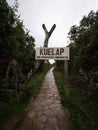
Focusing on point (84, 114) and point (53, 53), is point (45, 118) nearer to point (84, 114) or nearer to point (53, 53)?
point (84, 114)

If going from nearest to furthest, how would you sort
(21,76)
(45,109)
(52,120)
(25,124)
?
(25,124), (52,120), (45,109), (21,76)

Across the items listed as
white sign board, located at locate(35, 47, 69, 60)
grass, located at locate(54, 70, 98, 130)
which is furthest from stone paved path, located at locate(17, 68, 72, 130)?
A: white sign board, located at locate(35, 47, 69, 60)

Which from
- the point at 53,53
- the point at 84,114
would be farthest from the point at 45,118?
the point at 53,53

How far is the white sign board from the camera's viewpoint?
8.31 m

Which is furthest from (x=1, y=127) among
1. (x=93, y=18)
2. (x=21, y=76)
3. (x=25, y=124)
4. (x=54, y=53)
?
(x=93, y=18)

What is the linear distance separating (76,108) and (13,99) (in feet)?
10.0

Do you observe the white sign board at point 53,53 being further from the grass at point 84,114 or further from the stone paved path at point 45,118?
the stone paved path at point 45,118

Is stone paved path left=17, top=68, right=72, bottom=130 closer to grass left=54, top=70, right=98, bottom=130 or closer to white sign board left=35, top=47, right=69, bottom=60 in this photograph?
grass left=54, top=70, right=98, bottom=130

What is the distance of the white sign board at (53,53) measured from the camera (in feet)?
27.3

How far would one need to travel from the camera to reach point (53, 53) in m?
8.46

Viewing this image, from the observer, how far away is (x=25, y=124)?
495 centimetres

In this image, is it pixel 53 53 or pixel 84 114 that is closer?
pixel 84 114

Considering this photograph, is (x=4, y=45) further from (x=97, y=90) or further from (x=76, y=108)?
(x=97, y=90)

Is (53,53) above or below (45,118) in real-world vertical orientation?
above
